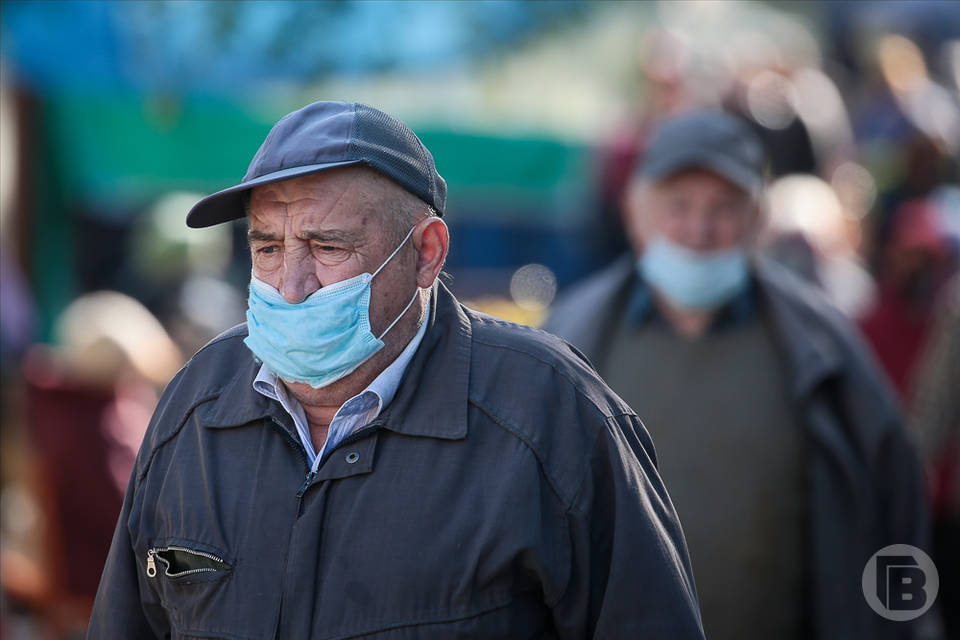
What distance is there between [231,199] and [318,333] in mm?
350

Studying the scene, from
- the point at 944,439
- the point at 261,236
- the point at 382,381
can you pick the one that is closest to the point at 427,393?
the point at 382,381

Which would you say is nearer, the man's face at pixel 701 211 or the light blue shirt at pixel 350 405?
the light blue shirt at pixel 350 405

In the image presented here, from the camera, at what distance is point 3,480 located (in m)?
7.18

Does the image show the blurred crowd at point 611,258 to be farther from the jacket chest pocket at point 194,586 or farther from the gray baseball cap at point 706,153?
the jacket chest pocket at point 194,586

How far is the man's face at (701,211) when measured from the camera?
4684 millimetres

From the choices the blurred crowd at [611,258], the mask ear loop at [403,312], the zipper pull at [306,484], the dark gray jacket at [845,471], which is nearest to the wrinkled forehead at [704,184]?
the dark gray jacket at [845,471]

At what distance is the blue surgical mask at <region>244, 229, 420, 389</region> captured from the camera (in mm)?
2604

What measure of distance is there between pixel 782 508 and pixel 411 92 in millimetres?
3689

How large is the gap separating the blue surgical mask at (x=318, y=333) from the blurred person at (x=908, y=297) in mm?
4036

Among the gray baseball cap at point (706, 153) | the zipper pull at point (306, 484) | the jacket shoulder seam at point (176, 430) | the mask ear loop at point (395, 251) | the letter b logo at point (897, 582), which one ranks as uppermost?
the gray baseball cap at point (706, 153)

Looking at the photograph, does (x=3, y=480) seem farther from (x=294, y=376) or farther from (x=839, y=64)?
(x=839, y=64)

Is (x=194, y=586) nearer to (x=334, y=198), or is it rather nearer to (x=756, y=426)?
(x=334, y=198)

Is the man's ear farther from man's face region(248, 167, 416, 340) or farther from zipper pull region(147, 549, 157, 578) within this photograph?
zipper pull region(147, 549, 157, 578)

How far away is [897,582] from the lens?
4305 mm
